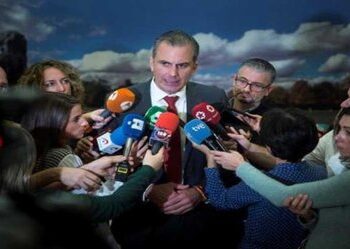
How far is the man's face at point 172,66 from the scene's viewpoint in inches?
62.5

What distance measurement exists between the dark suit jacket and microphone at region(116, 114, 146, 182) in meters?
0.27

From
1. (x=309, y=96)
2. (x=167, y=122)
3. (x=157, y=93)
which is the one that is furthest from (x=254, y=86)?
(x=309, y=96)

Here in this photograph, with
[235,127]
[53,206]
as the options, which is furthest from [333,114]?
[53,206]

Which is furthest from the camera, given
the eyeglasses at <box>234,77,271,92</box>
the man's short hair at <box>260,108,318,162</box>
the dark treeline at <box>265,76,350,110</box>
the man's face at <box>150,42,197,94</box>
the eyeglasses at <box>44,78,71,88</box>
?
the dark treeline at <box>265,76,350,110</box>

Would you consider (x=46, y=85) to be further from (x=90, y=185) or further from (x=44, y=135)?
(x=90, y=185)

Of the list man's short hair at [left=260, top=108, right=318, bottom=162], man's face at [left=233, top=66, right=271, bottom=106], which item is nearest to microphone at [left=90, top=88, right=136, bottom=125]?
man's short hair at [left=260, top=108, right=318, bottom=162]

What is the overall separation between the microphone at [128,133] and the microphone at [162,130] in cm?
5

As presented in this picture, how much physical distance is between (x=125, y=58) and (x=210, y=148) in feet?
5.06

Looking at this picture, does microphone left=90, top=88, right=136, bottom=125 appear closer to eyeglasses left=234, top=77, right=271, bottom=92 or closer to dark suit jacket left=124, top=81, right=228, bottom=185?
dark suit jacket left=124, top=81, right=228, bottom=185

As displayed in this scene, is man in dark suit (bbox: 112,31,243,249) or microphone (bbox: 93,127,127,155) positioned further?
man in dark suit (bbox: 112,31,243,249)

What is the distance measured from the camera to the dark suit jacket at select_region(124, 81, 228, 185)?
5.27ft

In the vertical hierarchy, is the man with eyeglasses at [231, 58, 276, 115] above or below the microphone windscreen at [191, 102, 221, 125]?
above

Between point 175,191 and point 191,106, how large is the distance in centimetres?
36

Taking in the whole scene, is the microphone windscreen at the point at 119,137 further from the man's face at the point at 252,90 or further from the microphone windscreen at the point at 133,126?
the man's face at the point at 252,90
